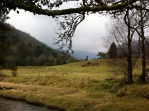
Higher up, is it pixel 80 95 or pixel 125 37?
pixel 125 37

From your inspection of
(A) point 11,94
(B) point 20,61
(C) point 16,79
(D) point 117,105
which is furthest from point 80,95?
(B) point 20,61

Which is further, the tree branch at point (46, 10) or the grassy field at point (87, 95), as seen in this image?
the grassy field at point (87, 95)

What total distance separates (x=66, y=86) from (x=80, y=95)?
37.0 feet

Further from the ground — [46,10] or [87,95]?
[46,10]

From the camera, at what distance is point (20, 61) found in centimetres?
15600

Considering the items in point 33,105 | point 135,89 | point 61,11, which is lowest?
point 33,105

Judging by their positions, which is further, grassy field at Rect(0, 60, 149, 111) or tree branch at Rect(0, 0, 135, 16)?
grassy field at Rect(0, 60, 149, 111)

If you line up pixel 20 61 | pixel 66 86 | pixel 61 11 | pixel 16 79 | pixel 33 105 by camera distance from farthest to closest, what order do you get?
pixel 20 61 < pixel 16 79 < pixel 66 86 < pixel 33 105 < pixel 61 11

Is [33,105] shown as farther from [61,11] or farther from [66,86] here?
[61,11]

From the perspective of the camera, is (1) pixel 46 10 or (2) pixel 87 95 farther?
(2) pixel 87 95

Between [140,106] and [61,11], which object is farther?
[140,106]

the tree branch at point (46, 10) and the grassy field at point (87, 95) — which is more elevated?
the tree branch at point (46, 10)

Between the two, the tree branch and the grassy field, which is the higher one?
the tree branch

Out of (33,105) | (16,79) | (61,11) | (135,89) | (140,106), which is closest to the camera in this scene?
(61,11)
